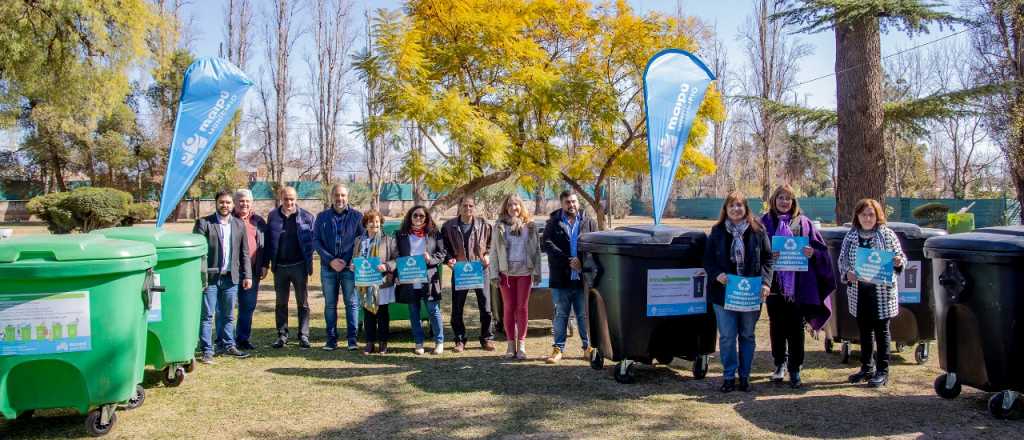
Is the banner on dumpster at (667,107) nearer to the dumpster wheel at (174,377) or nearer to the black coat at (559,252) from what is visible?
the black coat at (559,252)

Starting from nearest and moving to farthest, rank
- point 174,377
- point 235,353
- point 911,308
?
1. point 174,377
2. point 911,308
3. point 235,353

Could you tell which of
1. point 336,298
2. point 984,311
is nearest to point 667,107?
Result: point 984,311

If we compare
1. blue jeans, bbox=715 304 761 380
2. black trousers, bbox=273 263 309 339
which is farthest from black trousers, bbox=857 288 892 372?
black trousers, bbox=273 263 309 339

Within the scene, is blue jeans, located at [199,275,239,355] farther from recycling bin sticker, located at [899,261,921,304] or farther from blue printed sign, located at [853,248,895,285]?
recycling bin sticker, located at [899,261,921,304]

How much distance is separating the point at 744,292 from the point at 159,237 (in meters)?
4.41

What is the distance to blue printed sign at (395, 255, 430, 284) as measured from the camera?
6.76 m

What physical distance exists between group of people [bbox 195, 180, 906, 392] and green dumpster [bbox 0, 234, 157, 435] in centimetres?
204

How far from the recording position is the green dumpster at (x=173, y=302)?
5.34 meters

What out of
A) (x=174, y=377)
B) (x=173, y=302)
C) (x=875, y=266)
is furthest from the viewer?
(x=174, y=377)

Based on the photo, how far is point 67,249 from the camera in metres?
4.08

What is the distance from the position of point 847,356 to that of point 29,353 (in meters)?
6.22

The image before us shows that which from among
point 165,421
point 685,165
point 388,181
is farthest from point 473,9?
point 388,181

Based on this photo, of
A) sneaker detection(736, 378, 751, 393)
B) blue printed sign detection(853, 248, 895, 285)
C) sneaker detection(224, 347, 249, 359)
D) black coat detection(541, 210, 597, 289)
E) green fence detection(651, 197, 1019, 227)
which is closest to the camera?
blue printed sign detection(853, 248, 895, 285)

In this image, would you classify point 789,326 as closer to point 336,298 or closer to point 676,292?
point 676,292
